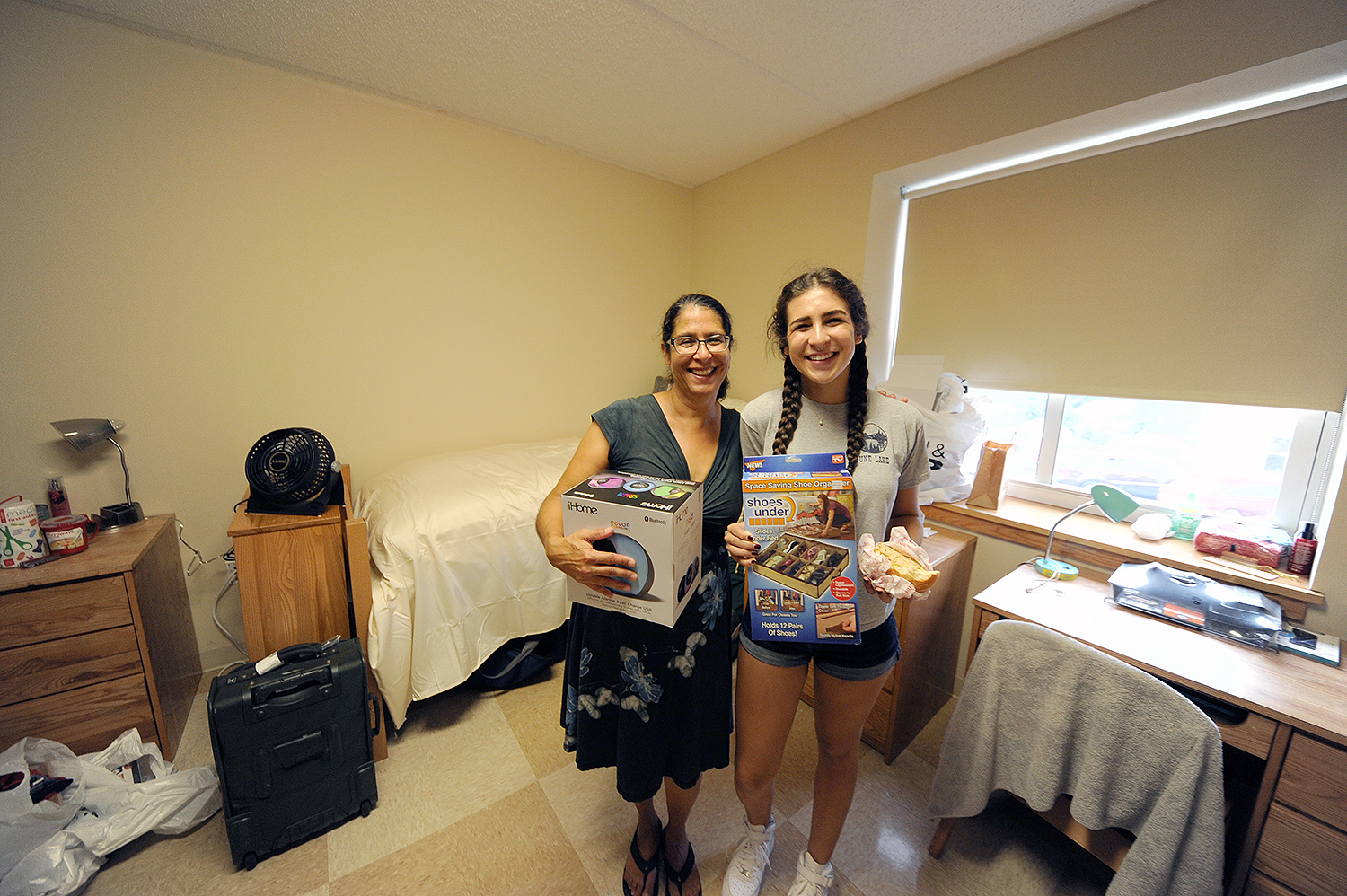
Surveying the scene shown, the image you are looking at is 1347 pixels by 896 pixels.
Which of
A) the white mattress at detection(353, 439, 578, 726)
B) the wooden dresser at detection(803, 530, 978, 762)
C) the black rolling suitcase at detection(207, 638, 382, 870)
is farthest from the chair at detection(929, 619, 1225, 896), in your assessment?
the black rolling suitcase at detection(207, 638, 382, 870)

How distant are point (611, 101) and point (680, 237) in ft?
3.73

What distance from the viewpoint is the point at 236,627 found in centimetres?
206

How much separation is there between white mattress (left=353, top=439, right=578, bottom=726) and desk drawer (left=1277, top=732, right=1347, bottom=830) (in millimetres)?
2002

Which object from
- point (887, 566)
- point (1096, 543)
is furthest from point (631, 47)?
point (1096, 543)

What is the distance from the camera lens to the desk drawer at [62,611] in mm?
1300

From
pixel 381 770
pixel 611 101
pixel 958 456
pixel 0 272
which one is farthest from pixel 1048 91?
pixel 0 272

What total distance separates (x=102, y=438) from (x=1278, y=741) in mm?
3420

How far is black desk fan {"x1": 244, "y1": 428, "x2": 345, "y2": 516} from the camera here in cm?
153

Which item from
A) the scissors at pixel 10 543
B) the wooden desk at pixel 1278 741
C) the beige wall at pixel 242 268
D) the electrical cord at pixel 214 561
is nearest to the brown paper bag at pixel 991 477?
the wooden desk at pixel 1278 741

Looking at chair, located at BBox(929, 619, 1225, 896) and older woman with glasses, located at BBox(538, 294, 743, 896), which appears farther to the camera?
older woman with glasses, located at BBox(538, 294, 743, 896)

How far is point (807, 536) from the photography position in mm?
932

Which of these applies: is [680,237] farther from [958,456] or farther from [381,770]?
[381,770]

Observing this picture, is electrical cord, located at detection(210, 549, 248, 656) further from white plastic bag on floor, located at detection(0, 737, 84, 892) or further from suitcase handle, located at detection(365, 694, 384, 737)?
suitcase handle, located at detection(365, 694, 384, 737)

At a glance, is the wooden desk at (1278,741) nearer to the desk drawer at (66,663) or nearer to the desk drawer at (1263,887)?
the desk drawer at (1263,887)
